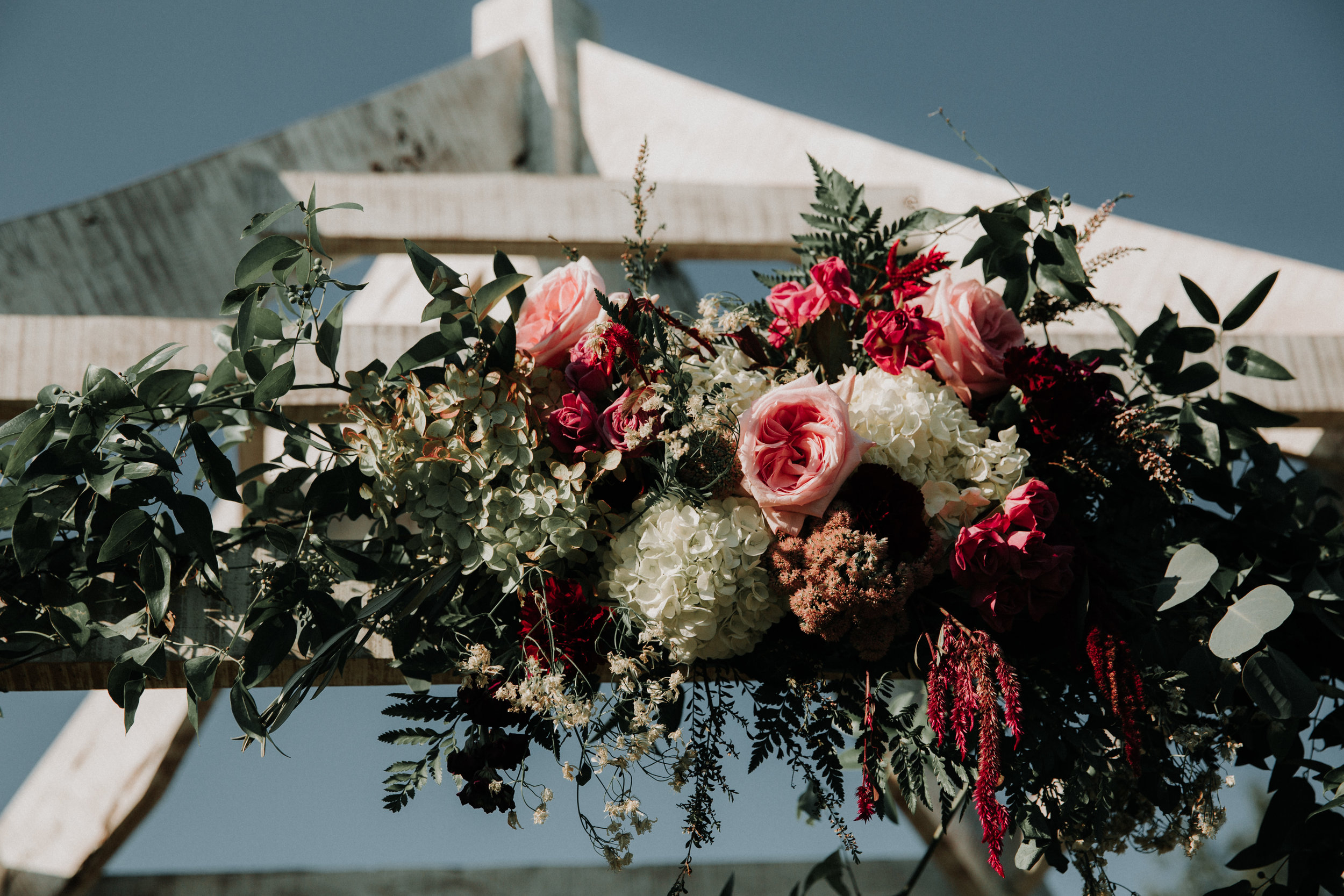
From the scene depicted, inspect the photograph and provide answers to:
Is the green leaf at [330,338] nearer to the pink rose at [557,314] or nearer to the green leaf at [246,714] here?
the pink rose at [557,314]

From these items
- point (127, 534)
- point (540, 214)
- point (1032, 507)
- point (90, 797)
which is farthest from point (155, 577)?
point (90, 797)

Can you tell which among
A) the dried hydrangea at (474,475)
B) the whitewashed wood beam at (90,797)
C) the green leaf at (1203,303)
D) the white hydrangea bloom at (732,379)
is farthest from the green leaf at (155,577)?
the whitewashed wood beam at (90,797)

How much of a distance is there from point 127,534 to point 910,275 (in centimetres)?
97

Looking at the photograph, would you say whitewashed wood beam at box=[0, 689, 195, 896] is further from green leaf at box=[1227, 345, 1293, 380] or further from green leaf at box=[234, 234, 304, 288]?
green leaf at box=[1227, 345, 1293, 380]

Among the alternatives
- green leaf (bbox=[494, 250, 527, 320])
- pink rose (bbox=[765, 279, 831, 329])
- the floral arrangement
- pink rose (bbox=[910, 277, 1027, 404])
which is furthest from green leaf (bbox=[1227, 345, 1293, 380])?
green leaf (bbox=[494, 250, 527, 320])

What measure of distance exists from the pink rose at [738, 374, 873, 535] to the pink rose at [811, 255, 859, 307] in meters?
0.22

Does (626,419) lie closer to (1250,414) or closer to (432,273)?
(432,273)

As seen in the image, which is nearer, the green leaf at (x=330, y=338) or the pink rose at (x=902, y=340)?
the green leaf at (x=330, y=338)

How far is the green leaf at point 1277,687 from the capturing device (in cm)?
107

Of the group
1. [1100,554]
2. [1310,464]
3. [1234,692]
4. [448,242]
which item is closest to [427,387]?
[1100,554]

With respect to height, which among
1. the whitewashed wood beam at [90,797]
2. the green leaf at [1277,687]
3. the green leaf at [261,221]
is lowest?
the whitewashed wood beam at [90,797]

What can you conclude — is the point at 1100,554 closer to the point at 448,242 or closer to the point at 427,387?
the point at 427,387

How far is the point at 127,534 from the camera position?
1.02 metres

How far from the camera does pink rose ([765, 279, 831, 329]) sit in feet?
4.07
